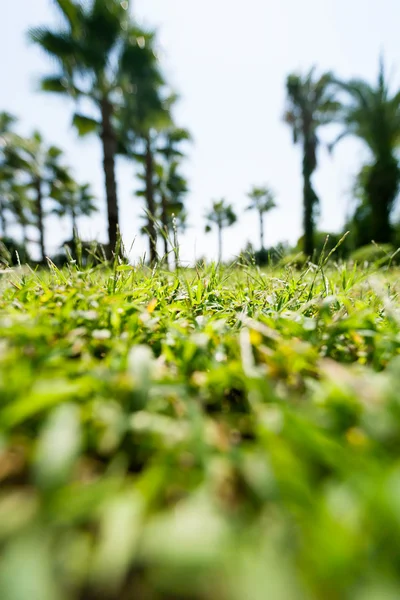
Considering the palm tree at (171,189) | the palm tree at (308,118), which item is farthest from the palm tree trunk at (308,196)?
the palm tree at (171,189)

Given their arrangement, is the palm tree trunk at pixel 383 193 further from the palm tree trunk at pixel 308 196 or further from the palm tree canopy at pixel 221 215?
the palm tree canopy at pixel 221 215

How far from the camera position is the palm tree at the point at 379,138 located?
1494cm

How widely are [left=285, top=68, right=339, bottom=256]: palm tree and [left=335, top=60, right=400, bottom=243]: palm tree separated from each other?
1813 millimetres

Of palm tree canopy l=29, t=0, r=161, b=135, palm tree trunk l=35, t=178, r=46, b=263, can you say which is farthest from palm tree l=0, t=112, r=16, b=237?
palm tree canopy l=29, t=0, r=161, b=135

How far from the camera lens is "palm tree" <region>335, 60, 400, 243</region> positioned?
588 inches

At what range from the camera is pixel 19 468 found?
0.65 meters

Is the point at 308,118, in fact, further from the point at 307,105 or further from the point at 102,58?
the point at 102,58

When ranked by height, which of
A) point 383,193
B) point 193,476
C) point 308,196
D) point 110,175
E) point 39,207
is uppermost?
point 39,207

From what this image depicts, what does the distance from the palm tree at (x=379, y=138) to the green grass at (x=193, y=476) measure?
16727mm

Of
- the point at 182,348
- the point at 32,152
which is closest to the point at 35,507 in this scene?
the point at 182,348

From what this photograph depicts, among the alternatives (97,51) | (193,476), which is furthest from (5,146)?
(193,476)

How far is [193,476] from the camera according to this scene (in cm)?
61

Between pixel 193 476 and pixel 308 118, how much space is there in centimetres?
2173

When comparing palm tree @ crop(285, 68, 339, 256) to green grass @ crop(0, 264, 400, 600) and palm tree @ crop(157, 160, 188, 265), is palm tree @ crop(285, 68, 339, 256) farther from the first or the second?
green grass @ crop(0, 264, 400, 600)
